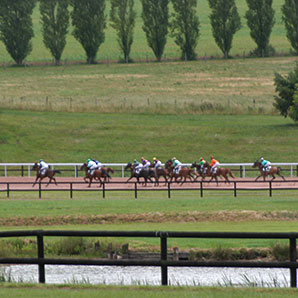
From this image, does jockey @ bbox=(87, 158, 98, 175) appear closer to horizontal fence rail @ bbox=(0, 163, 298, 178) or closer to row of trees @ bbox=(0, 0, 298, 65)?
horizontal fence rail @ bbox=(0, 163, 298, 178)

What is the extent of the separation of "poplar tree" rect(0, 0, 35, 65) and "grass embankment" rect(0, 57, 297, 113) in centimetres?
298

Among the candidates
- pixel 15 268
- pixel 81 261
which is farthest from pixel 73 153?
pixel 81 261

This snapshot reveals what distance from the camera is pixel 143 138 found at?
167 feet

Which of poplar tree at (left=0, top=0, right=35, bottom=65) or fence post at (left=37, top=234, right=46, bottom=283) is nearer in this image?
fence post at (left=37, top=234, right=46, bottom=283)

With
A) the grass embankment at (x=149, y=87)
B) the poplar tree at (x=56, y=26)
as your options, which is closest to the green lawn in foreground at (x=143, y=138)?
the grass embankment at (x=149, y=87)

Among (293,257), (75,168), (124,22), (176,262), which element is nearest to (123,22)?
(124,22)

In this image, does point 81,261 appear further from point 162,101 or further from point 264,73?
point 264,73

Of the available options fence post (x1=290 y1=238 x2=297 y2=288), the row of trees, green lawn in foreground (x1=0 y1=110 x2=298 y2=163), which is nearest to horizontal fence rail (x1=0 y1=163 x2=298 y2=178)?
green lawn in foreground (x1=0 y1=110 x2=298 y2=163)

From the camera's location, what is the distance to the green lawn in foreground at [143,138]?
46.5 m

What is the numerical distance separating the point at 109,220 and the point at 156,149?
24221mm

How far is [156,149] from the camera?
48156 millimetres

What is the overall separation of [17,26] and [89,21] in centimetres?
891

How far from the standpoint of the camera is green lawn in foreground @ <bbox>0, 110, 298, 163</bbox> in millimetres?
46500

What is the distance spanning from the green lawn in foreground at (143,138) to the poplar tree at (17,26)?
33.7 meters
